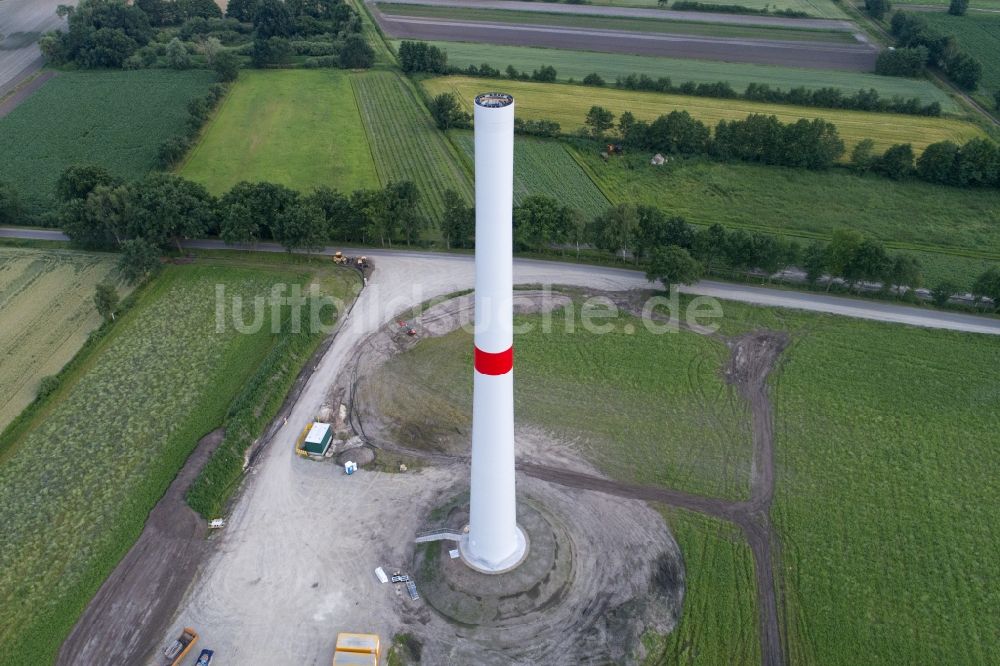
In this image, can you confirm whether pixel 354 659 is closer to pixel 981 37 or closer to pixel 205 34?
pixel 205 34

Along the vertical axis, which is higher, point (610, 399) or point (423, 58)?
point (423, 58)

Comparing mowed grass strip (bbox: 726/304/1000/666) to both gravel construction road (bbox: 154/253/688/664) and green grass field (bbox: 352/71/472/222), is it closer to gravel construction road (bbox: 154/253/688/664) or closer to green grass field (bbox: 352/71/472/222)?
gravel construction road (bbox: 154/253/688/664)

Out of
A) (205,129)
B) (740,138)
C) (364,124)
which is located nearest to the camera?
(740,138)

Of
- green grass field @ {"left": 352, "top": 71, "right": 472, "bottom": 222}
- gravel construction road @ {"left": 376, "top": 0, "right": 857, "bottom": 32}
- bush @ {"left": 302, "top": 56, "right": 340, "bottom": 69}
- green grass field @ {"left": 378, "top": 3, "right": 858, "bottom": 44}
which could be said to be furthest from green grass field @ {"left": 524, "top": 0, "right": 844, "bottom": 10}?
green grass field @ {"left": 352, "top": 71, "right": 472, "bottom": 222}

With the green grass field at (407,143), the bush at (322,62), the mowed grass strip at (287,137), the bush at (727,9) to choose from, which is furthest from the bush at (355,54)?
the bush at (727,9)

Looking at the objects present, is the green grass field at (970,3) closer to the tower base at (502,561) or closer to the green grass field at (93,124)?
the green grass field at (93,124)

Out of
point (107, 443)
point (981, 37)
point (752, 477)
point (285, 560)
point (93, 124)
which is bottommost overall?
point (285, 560)

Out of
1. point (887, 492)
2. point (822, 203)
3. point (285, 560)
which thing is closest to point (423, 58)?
point (822, 203)
